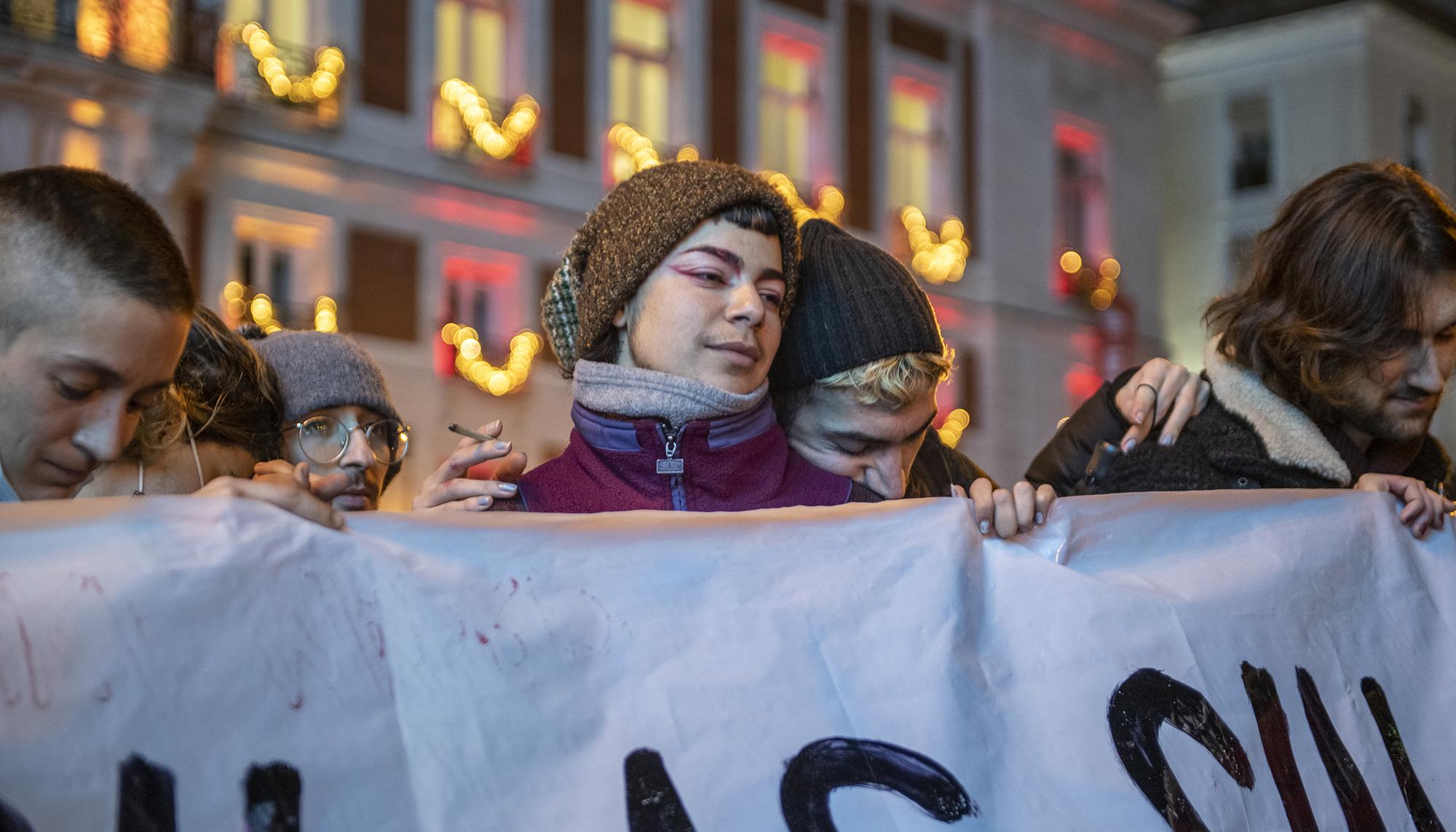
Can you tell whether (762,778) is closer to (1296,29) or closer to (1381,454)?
(1381,454)

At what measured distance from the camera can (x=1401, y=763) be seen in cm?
245

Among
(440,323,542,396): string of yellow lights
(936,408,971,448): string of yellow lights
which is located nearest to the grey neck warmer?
(440,323,542,396): string of yellow lights

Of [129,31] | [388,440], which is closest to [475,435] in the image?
[388,440]

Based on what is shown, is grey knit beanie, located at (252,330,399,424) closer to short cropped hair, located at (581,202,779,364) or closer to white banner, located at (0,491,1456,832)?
short cropped hair, located at (581,202,779,364)

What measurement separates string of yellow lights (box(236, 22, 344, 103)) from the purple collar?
1098cm

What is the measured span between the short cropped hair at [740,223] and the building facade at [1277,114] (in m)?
20.4

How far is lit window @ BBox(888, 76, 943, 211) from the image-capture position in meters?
17.8

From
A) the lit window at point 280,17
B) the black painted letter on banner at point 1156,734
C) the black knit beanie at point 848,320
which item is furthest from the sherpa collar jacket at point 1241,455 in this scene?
the lit window at point 280,17

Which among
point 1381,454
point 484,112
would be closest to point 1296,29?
point 484,112

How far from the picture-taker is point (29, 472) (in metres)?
1.92

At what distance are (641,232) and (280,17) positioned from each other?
11560mm

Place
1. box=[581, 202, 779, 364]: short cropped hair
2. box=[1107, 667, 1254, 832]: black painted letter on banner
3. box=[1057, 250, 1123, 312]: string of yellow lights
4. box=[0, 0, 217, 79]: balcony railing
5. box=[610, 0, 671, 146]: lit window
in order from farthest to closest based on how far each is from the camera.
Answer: box=[1057, 250, 1123, 312]: string of yellow lights → box=[610, 0, 671, 146]: lit window → box=[0, 0, 217, 79]: balcony railing → box=[581, 202, 779, 364]: short cropped hair → box=[1107, 667, 1254, 832]: black painted letter on banner

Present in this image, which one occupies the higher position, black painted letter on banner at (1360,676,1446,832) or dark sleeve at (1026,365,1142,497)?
dark sleeve at (1026,365,1142,497)

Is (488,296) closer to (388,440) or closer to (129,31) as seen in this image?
(129,31)
